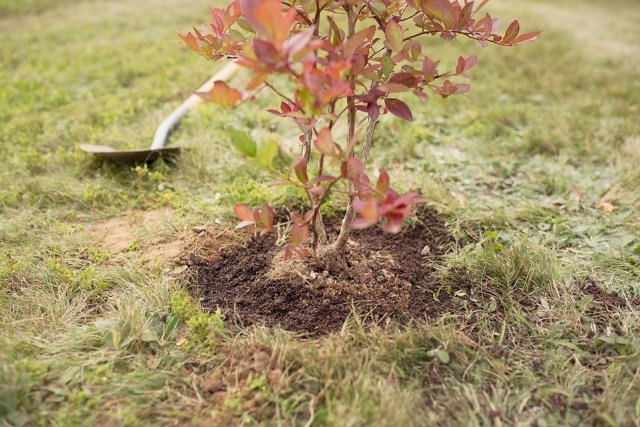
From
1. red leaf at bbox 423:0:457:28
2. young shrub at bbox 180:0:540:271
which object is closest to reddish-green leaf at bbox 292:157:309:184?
young shrub at bbox 180:0:540:271

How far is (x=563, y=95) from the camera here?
4.47 metres

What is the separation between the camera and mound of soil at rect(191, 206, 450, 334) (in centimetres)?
194

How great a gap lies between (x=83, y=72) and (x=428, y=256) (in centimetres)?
393

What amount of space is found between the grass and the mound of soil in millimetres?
85

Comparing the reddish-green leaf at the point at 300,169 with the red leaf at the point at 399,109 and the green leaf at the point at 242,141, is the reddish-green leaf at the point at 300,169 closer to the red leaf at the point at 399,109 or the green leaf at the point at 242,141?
the green leaf at the point at 242,141

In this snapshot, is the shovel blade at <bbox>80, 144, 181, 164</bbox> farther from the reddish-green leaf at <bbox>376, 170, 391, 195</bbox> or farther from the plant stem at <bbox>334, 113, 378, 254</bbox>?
the reddish-green leaf at <bbox>376, 170, 391, 195</bbox>

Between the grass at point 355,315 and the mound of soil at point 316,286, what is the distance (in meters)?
0.08

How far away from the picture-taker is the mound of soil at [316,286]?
6.38ft

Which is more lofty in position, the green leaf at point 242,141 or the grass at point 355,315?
the green leaf at point 242,141

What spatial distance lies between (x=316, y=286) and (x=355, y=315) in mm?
246

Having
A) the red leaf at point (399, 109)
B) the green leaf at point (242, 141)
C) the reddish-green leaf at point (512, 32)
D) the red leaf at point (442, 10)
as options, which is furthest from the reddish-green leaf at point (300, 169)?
the reddish-green leaf at point (512, 32)

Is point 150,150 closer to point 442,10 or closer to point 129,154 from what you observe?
point 129,154

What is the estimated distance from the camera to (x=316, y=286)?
6.64 feet

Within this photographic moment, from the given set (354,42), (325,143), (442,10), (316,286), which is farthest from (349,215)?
(442,10)
